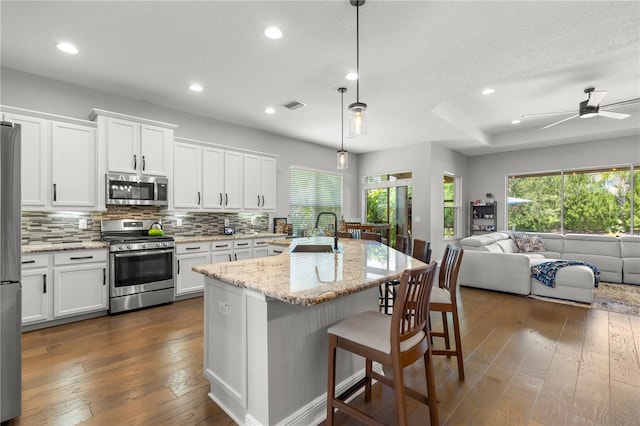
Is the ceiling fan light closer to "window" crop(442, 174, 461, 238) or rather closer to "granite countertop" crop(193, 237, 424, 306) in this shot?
"granite countertop" crop(193, 237, 424, 306)

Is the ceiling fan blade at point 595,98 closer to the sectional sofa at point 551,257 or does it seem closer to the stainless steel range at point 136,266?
the sectional sofa at point 551,257

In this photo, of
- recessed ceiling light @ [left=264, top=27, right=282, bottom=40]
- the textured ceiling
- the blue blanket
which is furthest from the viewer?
the blue blanket

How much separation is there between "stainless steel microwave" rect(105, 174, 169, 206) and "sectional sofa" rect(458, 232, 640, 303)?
4.97 metres

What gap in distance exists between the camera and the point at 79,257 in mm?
3445

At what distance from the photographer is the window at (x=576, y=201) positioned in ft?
20.3

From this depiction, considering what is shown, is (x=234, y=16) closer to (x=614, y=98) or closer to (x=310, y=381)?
(x=310, y=381)

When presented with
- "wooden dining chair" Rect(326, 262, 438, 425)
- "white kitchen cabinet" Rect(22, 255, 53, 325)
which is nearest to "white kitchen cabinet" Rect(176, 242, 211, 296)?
"white kitchen cabinet" Rect(22, 255, 53, 325)

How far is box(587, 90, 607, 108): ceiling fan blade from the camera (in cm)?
394

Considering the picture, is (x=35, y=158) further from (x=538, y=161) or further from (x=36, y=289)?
(x=538, y=161)

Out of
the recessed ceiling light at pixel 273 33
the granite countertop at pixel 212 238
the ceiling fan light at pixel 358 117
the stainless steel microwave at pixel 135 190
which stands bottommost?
the granite countertop at pixel 212 238

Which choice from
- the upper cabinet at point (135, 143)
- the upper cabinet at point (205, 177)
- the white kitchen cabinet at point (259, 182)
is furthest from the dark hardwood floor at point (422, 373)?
the white kitchen cabinet at point (259, 182)

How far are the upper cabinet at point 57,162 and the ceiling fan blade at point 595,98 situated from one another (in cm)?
650

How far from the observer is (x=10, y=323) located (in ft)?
5.68

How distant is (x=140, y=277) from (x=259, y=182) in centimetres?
243
